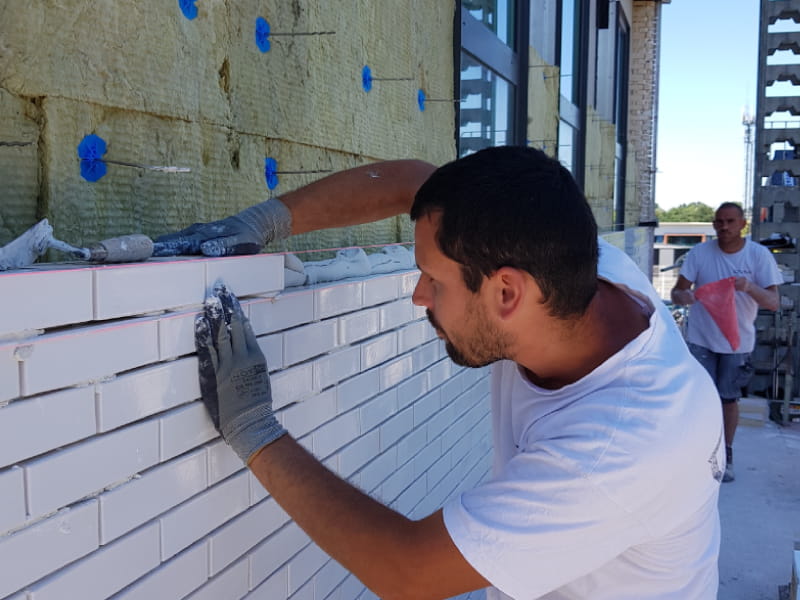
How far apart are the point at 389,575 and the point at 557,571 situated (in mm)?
324

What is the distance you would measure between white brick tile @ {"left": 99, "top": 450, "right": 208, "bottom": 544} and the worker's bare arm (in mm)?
203

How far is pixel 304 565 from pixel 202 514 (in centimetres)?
63

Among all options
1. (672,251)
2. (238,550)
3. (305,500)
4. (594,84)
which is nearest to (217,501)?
(238,550)

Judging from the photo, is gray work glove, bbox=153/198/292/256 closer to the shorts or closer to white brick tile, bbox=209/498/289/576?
white brick tile, bbox=209/498/289/576

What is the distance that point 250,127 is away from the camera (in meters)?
2.49

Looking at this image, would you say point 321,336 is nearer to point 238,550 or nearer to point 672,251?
point 238,550

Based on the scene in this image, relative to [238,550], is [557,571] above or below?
above

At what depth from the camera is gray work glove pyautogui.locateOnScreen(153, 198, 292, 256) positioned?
1.77 meters

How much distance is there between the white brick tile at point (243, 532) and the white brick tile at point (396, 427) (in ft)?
2.34

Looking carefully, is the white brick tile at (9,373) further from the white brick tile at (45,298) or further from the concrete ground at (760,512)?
the concrete ground at (760,512)

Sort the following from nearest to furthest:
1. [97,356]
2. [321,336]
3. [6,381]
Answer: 1. [6,381]
2. [97,356]
3. [321,336]

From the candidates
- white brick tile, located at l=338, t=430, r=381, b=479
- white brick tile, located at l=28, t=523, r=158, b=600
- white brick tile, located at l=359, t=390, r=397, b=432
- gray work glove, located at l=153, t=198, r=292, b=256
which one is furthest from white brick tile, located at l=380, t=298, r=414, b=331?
white brick tile, located at l=28, t=523, r=158, b=600

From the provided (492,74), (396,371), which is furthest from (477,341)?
(492,74)

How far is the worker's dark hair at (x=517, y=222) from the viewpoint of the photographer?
1.48 metres
